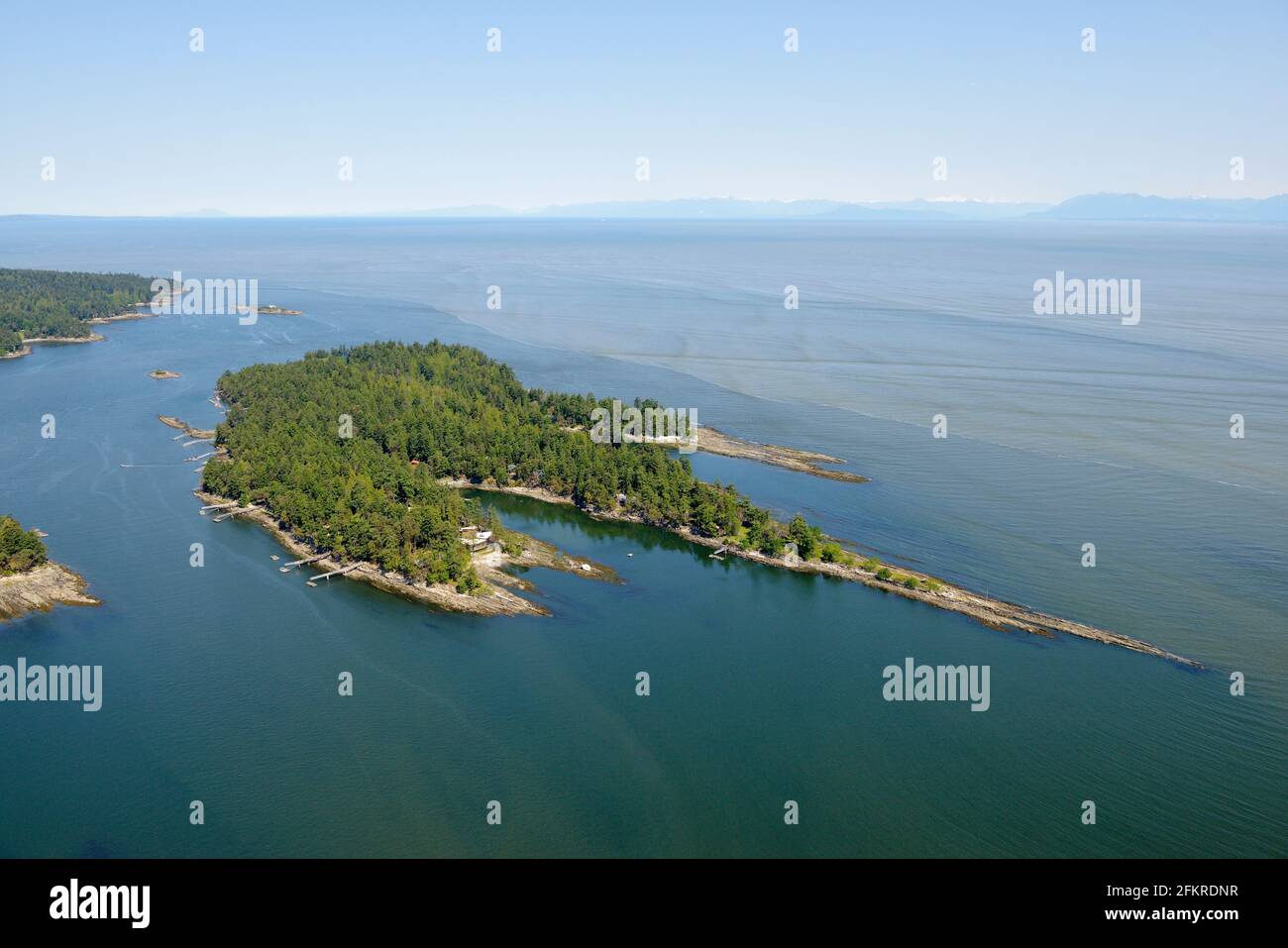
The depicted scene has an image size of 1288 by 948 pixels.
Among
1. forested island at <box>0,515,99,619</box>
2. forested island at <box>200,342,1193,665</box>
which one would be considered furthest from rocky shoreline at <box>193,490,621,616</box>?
forested island at <box>0,515,99,619</box>

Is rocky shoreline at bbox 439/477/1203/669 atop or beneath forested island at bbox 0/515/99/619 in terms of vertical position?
beneath

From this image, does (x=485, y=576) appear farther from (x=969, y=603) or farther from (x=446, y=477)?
(x=969, y=603)

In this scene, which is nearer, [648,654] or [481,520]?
[648,654]

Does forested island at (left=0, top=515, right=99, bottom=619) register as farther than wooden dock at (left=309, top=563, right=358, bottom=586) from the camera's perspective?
No

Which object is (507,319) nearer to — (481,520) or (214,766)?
(481,520)

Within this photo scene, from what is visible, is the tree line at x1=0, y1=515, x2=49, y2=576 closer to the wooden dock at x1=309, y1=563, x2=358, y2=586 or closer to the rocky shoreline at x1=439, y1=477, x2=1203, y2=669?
the wooden dock at x1=309, y1=563, x2=358, y2=586

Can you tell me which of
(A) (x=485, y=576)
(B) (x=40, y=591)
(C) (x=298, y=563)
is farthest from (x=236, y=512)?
(A) (x=485, y=576)
